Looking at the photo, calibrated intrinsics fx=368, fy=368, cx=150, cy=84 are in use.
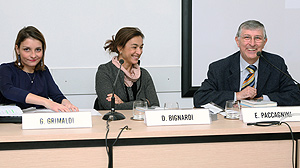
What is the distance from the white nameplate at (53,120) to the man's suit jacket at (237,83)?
3.50ft

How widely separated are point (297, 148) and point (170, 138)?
0.61m

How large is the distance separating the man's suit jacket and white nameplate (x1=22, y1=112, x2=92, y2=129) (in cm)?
107

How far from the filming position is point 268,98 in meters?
2.44

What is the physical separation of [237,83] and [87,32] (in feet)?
4.86

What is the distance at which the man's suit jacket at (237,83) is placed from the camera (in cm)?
250

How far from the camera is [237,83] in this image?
2582 millimetres

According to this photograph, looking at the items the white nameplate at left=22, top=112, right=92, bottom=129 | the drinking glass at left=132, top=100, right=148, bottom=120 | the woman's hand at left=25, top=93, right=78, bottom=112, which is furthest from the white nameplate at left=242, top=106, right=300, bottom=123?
the woman's hand at left=25, top=93, right=78, bottom=112

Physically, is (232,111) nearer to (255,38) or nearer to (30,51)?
(255,38)

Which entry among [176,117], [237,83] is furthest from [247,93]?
[176,117]

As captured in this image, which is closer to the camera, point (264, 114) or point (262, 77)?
point (264, 114)

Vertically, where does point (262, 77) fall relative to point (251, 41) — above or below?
below

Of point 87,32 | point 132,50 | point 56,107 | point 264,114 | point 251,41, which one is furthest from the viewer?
point 87,32

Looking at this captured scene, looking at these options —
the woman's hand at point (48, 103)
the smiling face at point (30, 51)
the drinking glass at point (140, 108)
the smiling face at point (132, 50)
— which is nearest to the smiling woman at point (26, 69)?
the smiling face at point (30, 51)

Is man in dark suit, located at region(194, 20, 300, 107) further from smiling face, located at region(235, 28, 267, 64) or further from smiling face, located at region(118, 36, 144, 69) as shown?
smiling face, located at region(118, 36, 144, 69)
